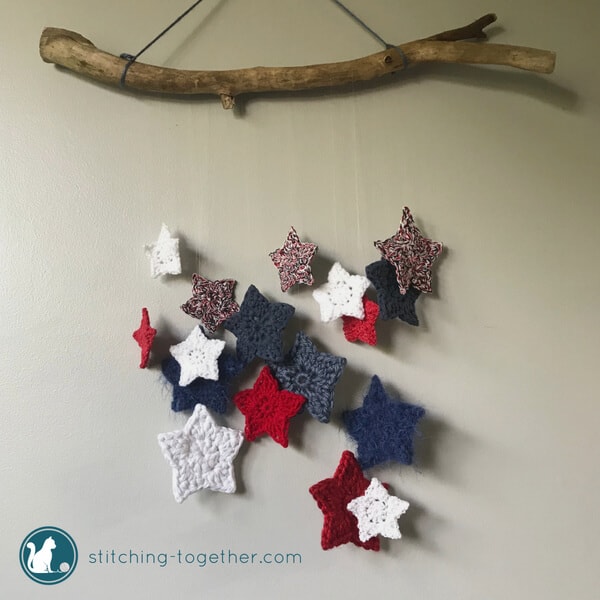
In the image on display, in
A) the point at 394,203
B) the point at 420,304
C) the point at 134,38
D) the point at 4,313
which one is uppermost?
the point at 134,38

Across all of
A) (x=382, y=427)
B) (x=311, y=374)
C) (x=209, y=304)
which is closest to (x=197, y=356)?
(x=209, y=304)

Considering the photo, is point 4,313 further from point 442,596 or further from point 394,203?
point 442,596

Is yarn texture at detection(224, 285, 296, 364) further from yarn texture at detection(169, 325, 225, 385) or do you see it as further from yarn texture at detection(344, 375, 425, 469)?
yarn texture at detection(344, 375, 425, 469)

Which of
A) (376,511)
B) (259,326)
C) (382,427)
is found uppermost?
(259,326)

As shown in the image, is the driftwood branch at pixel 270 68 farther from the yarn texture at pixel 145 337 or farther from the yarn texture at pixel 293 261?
the yarn texture at pixel 145 337

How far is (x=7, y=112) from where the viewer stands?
3.55 ft

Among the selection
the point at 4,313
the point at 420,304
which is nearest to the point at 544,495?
the point at 420,304

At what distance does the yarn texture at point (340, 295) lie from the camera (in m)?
1.04

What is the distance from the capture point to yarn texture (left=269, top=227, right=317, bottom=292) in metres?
1.04

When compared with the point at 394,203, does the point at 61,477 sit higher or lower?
lower

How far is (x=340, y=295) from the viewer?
1.05 m

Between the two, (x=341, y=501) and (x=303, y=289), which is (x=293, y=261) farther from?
(x=341, y=501)

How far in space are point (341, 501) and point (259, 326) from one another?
347mm

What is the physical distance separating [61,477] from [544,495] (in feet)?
2.95
